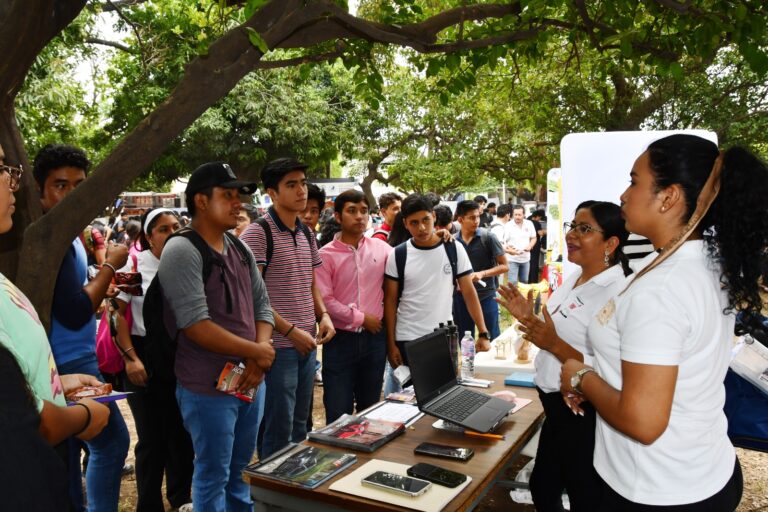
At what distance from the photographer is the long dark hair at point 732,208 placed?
1475 millimetres

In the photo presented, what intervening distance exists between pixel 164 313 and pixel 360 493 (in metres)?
1.23

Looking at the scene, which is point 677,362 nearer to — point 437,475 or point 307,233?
point 437,475

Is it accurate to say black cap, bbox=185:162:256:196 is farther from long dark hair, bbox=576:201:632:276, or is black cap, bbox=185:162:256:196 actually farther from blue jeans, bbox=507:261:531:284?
blue jeans, bbox=507:261:531:284

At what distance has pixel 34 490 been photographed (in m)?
1.22

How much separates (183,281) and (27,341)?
1134 millimetres

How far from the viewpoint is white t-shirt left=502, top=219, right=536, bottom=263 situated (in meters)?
10.1

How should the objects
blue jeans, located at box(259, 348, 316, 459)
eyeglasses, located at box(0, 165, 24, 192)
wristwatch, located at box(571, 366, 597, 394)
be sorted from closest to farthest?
1. eyeglasses, located at box(0, 165, 24, 192)
2. wristwatch, located at box(571, 366, 597, 394)
3. blue jeans, located at box(259, 348, 316, 459)

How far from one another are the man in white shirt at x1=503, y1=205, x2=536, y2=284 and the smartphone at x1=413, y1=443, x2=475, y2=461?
7.78 meters

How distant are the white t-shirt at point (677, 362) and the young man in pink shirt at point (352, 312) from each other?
2212mm

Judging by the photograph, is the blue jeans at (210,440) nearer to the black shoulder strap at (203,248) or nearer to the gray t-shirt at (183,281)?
the gray t-shirt at (183,281)

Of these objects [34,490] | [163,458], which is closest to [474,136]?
[163,458]

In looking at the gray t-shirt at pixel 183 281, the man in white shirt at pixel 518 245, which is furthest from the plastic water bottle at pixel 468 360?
the man in white shirt at pixel 518 245

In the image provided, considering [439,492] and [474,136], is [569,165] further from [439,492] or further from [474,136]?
[474,136]

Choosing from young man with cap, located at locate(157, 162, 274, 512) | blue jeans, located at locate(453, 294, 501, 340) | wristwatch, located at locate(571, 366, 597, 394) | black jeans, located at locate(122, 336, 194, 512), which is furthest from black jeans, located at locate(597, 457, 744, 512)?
blue jeans, located at locate(453, 294, 501, 340)
